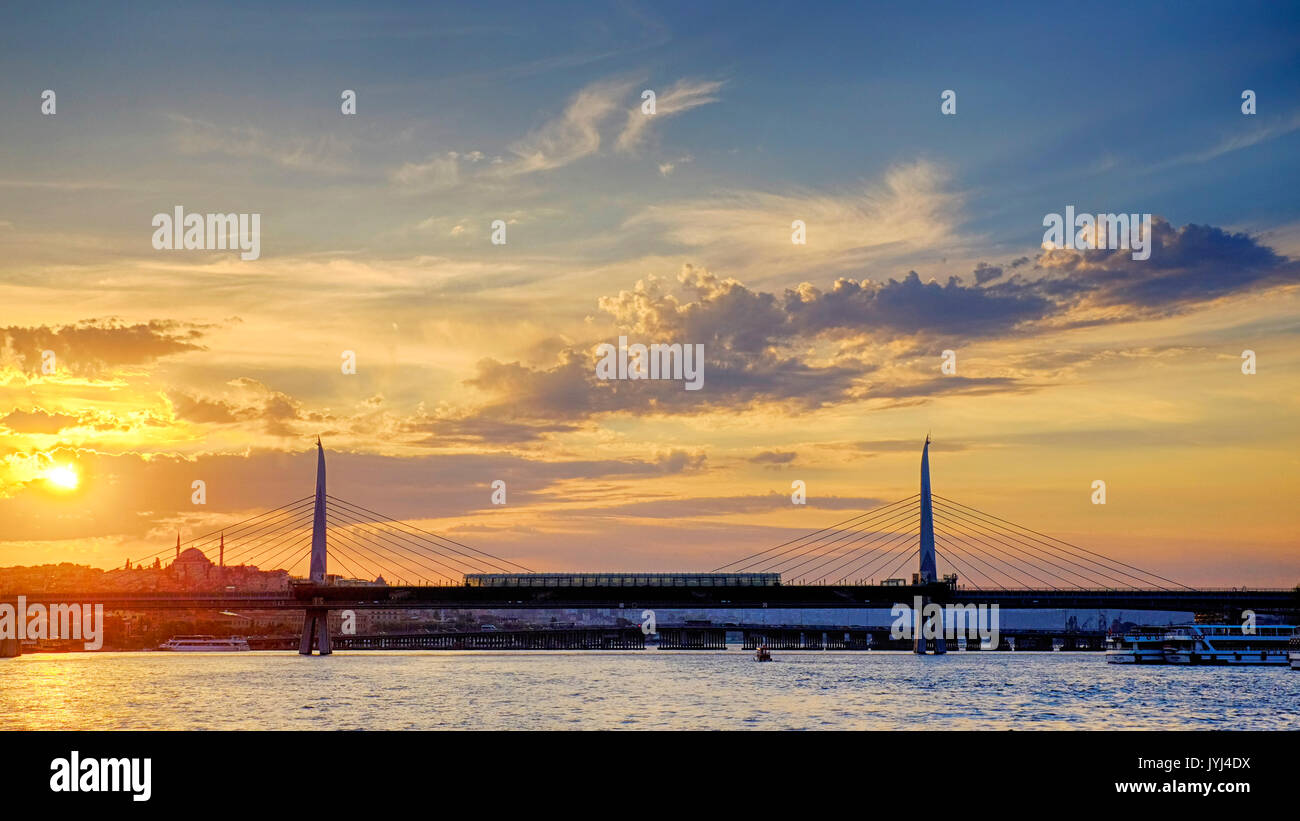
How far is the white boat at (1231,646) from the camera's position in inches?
5797

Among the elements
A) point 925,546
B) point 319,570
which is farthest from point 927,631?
point 319,570

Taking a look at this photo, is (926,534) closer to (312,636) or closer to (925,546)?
(925,546)

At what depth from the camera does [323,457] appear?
18525 centimetres

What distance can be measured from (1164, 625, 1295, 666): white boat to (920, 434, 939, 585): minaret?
32556 mm

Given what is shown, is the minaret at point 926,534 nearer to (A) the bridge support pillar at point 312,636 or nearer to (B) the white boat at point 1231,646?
(B) the white boat at point 1231,646

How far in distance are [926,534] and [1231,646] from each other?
41714mm

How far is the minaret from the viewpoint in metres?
168

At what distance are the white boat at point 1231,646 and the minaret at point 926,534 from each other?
3256 cm

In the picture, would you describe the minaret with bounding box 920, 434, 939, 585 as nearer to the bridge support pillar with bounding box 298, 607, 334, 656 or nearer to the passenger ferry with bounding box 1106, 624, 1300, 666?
the passenger ferry with bounding box 1106, 624, 1300, 666

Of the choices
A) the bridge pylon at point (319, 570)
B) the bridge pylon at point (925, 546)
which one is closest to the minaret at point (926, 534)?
the bridge pylon at point (925, 546)
